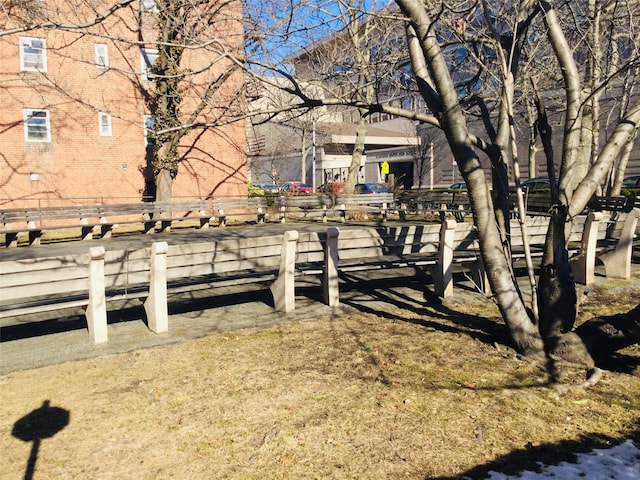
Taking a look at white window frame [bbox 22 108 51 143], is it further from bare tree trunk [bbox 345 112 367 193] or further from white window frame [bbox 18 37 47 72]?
bare tree trunk [bbox 345 112 367 193]

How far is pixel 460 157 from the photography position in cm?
489

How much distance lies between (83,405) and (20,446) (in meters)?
0.62

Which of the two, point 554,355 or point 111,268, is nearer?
point 554,355

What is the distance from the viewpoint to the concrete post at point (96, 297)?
5.21 m

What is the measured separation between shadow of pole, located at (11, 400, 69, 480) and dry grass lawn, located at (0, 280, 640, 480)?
3 cm

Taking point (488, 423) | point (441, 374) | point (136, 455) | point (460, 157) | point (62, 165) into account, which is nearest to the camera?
point (136, 455)

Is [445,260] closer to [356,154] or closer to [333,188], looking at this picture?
[356,154]

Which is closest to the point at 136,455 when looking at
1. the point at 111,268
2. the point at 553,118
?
the point at 111,268

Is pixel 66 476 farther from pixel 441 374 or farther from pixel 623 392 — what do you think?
pixel 623 392

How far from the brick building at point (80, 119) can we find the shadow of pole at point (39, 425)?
53.1 ft

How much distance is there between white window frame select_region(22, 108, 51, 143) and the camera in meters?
20.6

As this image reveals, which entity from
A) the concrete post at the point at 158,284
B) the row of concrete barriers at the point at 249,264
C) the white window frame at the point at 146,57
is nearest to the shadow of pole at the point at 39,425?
→ the row of concrete barriers at the point at 249,264

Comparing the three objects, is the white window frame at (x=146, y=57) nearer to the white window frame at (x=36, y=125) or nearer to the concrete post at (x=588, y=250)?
the white window frame at (x=36, y=125)

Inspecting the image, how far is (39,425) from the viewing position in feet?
12.0
